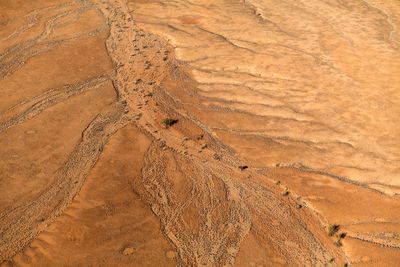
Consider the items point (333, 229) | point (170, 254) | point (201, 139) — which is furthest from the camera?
point (201, 139)

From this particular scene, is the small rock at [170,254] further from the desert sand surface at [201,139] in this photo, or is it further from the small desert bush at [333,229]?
the small desert bush at [333,229]

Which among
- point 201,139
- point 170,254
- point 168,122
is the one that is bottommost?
point 170,254

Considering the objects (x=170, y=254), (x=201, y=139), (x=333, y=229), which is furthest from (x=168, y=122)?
(x=333, y=229)

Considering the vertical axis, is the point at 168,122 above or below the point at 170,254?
above

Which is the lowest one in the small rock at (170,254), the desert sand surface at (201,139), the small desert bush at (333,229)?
the small rock at (170,254)

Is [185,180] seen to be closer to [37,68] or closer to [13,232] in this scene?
[13,232]

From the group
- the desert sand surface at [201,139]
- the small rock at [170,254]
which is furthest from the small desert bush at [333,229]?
the small rock at [170,254]

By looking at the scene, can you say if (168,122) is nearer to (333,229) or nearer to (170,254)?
(170,254)

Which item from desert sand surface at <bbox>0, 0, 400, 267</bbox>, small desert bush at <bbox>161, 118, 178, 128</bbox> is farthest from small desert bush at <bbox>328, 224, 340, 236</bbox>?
small desert bush at <bbox>161, 118, 178, 128</bbox>

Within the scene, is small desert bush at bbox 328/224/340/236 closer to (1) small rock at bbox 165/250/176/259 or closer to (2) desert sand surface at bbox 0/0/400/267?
(2) desert sand surface at bbox 0/0/400/267
